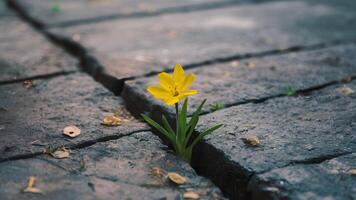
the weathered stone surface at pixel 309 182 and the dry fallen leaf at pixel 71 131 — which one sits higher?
the weathered stone surface at pixel 309 182

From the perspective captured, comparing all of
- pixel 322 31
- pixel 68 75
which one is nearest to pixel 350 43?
pixel 322 31

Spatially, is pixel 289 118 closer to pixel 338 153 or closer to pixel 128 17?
pixel 338 153

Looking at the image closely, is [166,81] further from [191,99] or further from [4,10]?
[4,10]

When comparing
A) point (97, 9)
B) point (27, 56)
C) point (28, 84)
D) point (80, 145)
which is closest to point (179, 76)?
point (80, 145)

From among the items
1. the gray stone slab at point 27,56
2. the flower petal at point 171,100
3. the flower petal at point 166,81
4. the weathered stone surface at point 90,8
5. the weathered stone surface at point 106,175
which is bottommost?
the weathered stone surface at point 106,175

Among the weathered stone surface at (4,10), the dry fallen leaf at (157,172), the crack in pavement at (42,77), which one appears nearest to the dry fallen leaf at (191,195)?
the dry fallen leaf at (157,172)

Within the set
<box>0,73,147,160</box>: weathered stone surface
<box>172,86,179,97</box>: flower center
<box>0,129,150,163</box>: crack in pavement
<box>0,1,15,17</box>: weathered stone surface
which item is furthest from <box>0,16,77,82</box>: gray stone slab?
<box>172,86,179,97</box>: flower center

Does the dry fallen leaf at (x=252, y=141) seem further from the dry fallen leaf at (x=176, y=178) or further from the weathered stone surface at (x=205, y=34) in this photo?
the weathered stone surface at (x=205, y=34)
